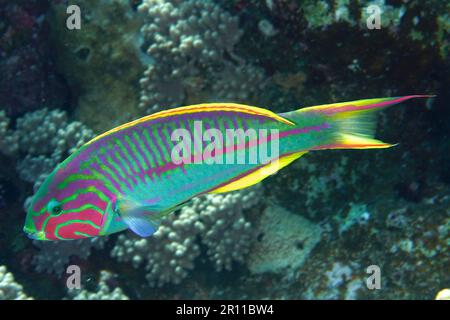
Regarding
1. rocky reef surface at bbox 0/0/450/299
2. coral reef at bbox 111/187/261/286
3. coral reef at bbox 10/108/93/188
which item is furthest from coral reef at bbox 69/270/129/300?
coral reef at bbox 10/108/93/188

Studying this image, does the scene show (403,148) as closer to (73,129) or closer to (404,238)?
(404,238)

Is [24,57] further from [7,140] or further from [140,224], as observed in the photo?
[140,224]

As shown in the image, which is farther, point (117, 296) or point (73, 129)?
point (73, 129)

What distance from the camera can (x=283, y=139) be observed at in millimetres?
2387

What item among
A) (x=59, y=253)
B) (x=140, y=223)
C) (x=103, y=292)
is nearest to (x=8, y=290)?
(x=59, y=253)

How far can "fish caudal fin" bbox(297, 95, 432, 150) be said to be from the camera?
7.52 feet

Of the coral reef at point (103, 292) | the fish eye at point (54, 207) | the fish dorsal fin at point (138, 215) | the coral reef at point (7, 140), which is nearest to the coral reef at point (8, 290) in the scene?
the coral reef at point (103, 292)

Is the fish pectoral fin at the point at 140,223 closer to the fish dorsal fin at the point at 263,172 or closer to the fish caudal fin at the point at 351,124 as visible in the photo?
the fish dorsal fin at the point at 263,172

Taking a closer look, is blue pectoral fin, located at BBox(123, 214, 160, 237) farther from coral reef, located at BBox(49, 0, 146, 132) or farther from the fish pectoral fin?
coral reef, located at BBox(49, 0, 146, 132)

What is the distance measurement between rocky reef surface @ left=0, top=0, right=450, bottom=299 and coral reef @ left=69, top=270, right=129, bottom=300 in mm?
15

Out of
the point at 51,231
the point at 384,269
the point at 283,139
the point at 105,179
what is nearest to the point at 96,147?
the point at 105,179

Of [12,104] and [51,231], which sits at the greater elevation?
[12,104]

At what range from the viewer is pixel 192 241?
4.08m

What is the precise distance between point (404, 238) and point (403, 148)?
35.4 inches
